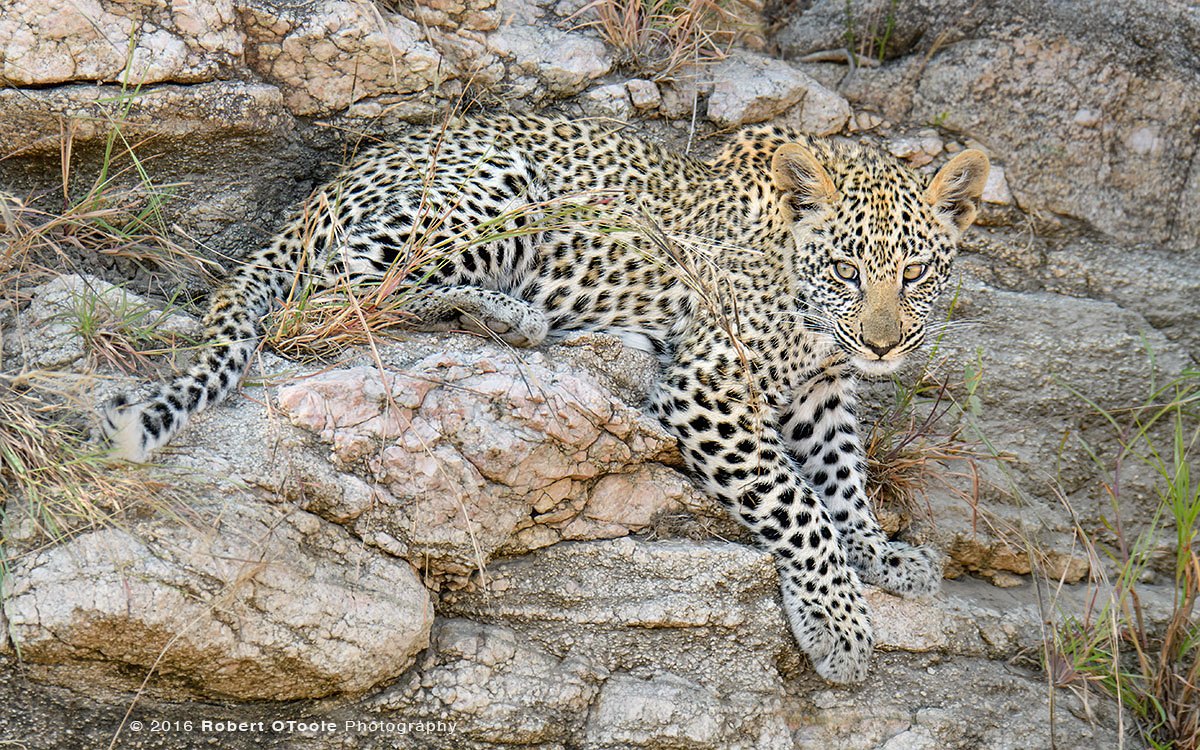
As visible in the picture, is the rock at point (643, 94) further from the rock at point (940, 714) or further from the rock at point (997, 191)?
the rock at point (940, 714)

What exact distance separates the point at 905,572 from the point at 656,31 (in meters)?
3.58

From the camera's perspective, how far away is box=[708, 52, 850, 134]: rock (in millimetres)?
6531

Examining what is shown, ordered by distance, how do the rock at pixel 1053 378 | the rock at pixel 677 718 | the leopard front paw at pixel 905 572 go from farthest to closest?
1. the rock at pixel 1053 378
2. the leopard front paw at pixel 905 572
3. the rock at pixel 677 718

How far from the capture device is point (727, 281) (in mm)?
5035

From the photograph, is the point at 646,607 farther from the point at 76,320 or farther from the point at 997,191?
the point at 997,191

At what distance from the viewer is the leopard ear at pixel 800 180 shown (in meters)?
4.82

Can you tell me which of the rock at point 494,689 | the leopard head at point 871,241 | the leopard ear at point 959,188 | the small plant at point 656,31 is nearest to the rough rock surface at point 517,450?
the rock at point 494,689

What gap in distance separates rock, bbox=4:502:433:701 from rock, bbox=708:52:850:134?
12.4 feet

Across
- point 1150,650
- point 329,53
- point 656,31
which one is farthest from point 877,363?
point 329,53

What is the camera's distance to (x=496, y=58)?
6.06 m

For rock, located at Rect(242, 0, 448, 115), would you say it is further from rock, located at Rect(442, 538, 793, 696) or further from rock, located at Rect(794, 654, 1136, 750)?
rock, located at Rect(794, 654, 1136, 750)

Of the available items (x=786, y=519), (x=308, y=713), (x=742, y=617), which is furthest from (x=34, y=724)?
(x=786, y=519)

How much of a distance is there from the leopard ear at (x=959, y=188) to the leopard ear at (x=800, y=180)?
49cm

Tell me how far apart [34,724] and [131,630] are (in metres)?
0.47
